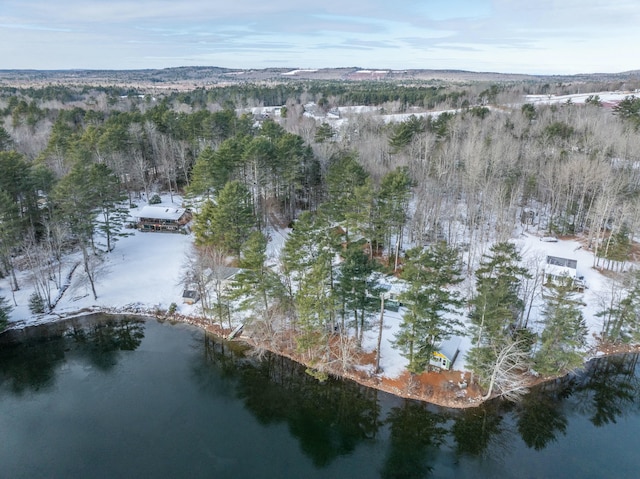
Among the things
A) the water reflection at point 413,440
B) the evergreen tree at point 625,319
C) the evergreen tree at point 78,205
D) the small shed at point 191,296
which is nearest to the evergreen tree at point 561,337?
the evergreen tree at point 625,319

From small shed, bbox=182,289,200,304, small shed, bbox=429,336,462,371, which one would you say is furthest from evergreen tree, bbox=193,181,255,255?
small shed, bbox=429,336,462,371

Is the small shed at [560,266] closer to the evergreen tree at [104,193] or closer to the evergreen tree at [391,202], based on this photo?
the evergreen tree at [391,202]

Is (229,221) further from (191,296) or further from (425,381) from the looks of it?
(425,381)

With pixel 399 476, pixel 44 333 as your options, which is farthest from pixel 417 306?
pixel 44 333

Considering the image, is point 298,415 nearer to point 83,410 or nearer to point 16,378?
point 83,410

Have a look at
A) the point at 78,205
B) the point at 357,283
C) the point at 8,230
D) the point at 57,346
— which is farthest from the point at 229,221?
the point at 8,230

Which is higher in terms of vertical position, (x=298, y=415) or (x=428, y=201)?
(x=428, y=201)
